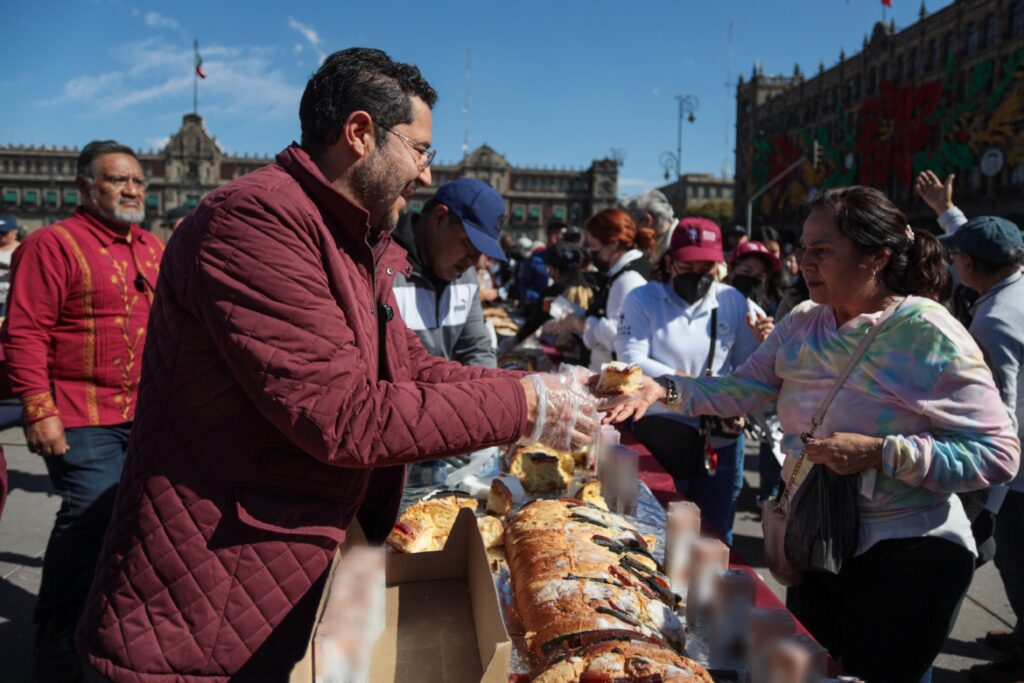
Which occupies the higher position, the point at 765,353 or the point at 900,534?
the point at 765,353

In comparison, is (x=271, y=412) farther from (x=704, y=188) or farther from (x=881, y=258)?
(x=704, y=188)

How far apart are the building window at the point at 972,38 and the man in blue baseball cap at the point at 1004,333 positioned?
37.9 metres

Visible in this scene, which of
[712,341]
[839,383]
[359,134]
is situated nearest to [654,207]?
[712,341]

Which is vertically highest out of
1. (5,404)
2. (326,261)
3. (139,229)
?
(139,229)

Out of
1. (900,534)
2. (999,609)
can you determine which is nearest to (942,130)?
(999,609)

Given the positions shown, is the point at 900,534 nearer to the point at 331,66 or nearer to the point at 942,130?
the point at 331,66

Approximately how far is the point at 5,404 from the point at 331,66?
4920 millimetres

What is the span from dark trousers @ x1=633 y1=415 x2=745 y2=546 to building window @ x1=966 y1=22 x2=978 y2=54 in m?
38.7

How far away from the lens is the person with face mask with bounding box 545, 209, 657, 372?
15.2 ft

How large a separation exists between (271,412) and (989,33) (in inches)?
1615

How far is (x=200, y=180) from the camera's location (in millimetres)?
90375

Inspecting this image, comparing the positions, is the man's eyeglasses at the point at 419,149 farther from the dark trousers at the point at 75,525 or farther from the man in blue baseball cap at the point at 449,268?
the dark trousers at the point at 75,525

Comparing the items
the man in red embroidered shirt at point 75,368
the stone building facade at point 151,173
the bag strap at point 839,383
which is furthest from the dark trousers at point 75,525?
the stone building facade at point 151,173

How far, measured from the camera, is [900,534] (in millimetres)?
1982
